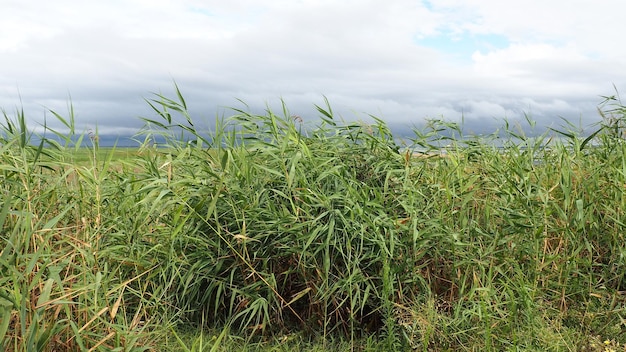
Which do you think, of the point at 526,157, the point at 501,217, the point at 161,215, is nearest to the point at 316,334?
the point at 161,215

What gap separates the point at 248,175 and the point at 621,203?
2.64 meters

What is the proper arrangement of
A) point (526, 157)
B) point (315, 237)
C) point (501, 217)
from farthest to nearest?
point (526, 157)
point (501, 217)
point (315, 237)

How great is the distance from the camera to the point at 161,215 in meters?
3.69

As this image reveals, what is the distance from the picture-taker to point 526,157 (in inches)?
173

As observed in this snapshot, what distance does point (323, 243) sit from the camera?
347 cm

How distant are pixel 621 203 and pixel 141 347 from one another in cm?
334

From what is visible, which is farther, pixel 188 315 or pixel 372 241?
pixel 188 315

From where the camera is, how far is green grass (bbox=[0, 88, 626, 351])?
339cm

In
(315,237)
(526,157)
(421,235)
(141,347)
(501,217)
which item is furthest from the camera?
(526,157)

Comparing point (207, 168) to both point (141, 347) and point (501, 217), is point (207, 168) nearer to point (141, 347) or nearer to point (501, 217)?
point (141, 347)

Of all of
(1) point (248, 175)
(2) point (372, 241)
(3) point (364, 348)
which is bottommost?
(3) point (364, 348)

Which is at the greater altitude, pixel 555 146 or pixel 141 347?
pixel 555 146

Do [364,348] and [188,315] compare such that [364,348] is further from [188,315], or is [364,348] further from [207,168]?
[207,168]

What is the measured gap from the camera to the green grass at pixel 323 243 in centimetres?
339
